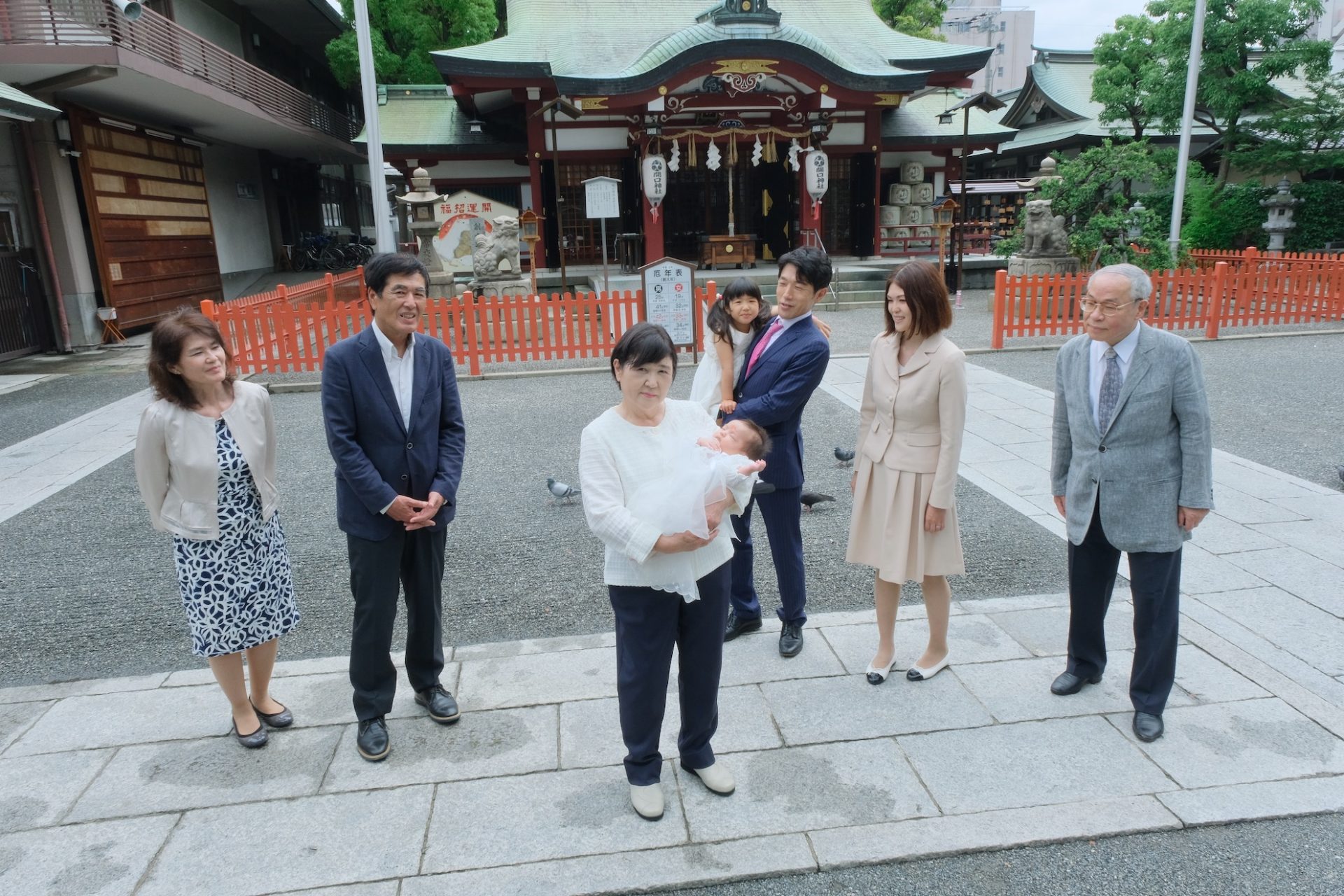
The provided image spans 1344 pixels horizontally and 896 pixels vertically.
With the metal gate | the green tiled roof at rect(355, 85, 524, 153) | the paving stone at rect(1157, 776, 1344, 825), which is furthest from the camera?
the green tiled roof at rect(355, 85, 524, 153)

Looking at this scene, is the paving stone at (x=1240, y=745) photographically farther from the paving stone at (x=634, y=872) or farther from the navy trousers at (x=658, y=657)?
the navy trousers at (x=658, y=657)

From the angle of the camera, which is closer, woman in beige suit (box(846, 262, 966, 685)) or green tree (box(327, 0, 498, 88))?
woman in beige suit (box(846, 262, 966, 685))

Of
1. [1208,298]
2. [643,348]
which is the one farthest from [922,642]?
[1208,298]

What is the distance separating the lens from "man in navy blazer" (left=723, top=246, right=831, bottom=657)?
10.8 feet

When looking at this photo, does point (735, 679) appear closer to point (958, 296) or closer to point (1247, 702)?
point (1247, 702)

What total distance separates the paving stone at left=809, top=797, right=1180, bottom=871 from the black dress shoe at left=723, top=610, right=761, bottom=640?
1.27 m

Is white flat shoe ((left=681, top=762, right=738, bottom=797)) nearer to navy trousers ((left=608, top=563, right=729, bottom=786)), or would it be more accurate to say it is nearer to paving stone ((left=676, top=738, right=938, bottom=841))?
paving stone ((left=676, top=738, right=938, bottom=841))

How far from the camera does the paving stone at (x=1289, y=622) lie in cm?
343

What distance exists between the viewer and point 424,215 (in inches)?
590

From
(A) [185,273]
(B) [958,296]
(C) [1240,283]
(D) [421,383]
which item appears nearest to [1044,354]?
(C) [1240,283]

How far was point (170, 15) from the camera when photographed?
16578 millimetres

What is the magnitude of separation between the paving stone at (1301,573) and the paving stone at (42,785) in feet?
16.8

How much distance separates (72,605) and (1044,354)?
10.4 metres

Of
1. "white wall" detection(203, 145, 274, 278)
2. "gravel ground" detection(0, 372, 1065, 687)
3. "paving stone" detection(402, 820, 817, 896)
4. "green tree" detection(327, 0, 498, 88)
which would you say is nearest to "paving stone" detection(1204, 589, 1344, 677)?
"gravel ground" detection(0, 372, 1065, 687)
